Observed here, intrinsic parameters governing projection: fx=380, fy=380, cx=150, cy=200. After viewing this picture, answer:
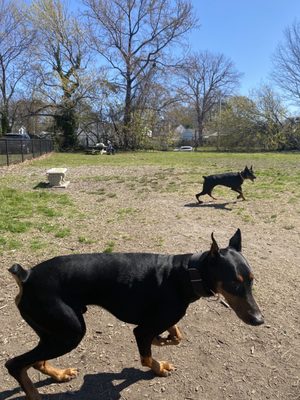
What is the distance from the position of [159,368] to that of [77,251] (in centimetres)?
282

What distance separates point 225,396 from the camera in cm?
271

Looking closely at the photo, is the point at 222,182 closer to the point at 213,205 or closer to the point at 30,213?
the point at 213,205

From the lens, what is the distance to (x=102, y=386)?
111 inches

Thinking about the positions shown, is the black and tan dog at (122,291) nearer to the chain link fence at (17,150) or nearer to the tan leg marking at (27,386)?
the tan leg marking at (27,386)

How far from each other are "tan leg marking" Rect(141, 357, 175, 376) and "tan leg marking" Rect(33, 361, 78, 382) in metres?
0.57

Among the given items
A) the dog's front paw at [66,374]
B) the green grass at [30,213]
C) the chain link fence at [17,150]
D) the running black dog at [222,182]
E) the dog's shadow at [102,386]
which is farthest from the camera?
the chain link fence at [17,150]

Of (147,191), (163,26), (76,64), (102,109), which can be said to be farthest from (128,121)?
(147,191)

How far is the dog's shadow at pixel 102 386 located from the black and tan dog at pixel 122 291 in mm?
187

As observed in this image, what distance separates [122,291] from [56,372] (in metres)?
0.87

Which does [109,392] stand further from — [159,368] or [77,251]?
[77,251]

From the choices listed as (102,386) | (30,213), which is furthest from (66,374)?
(30,213)

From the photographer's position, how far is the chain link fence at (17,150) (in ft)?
56.1

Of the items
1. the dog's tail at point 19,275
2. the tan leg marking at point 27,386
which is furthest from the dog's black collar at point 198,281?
the tan leg marking at point 27,386

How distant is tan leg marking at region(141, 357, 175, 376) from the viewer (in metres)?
2.77
